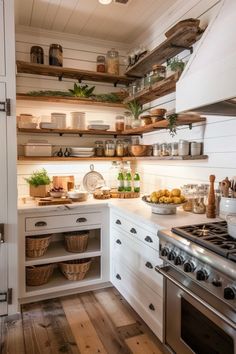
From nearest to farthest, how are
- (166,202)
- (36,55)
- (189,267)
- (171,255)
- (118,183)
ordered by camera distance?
(189,267) → (171,255) → (166,202) → (36,55) → (118,183)

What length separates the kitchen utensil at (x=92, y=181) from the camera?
321cm

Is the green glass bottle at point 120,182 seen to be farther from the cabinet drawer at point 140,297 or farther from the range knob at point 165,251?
the range knob at point 165,251

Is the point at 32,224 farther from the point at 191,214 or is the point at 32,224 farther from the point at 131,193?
the point at 191,214

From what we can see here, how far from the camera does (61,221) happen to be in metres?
2.62

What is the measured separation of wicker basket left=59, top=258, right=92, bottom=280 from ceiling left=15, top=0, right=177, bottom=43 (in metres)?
2.40

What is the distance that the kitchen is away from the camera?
1.49 metres

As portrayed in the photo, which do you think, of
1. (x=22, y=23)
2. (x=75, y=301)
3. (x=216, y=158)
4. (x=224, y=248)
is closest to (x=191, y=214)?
(x=216, y=158)

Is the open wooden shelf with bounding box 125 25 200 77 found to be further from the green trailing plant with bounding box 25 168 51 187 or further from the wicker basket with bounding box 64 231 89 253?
the wicker basket with bounding box 64 231 89 253

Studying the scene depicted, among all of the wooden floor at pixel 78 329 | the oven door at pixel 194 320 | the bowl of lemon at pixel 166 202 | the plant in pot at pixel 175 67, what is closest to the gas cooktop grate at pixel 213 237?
the oven door at pixel 194 320

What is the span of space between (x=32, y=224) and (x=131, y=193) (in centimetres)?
107

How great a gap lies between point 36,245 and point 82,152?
3.55 feet

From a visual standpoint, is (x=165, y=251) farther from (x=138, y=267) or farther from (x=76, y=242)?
(x=76, y=242)

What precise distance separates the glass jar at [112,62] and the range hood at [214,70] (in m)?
1.71

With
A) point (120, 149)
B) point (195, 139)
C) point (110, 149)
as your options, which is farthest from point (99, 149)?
point (195, 139)
